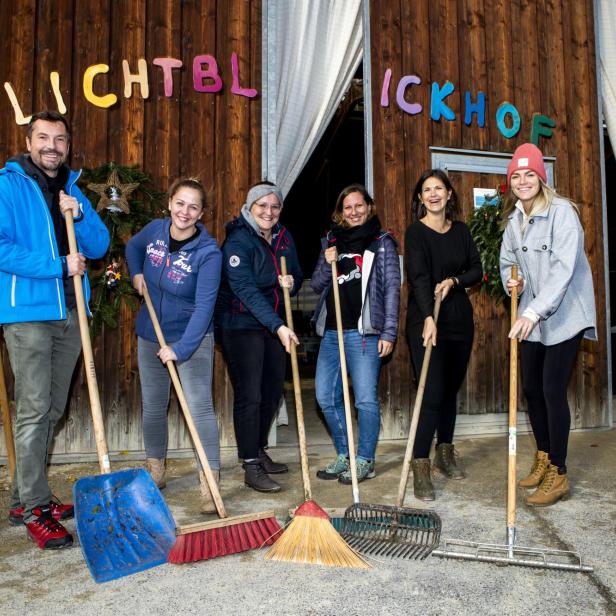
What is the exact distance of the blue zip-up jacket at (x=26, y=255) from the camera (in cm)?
268

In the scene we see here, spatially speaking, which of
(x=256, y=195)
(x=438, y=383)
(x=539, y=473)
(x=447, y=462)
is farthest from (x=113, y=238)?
(x=539, y=473)

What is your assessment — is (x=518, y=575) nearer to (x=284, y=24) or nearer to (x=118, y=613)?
(x=118, y=613)

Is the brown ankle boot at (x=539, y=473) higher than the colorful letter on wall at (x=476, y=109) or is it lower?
lower

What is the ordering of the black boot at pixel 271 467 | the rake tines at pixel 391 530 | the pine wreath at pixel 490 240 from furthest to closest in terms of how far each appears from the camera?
the pine wreath at pixel 490 240 < the black boot at pixel 271 467 < the rake tines at pixel 391 530

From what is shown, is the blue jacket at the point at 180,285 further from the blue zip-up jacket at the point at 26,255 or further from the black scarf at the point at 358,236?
the black scarf at the point at 358,236

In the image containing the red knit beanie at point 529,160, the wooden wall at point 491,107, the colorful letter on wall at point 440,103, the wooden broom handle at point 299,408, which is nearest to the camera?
the wooden broom handle at point 299,408

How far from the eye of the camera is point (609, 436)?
16.7 feet

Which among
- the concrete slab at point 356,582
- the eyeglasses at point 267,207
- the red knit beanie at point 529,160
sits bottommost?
the concrete slab at point 356,582

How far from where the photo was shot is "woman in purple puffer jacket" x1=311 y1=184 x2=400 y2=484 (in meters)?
3.57

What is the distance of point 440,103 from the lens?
5094 millimetres

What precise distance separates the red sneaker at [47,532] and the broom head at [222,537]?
56 cm

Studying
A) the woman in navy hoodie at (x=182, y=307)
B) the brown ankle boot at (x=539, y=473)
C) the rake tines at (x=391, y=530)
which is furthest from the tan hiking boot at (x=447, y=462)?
the woman in navy hoodie at (x=182, y=307)

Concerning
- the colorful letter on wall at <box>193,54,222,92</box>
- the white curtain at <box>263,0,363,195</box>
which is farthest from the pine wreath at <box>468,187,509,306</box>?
the colorful letter on wall at <box>193,54,222,92</box>

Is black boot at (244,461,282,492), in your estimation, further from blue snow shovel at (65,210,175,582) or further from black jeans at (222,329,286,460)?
blue snow shovel at (65,210,175,582)
